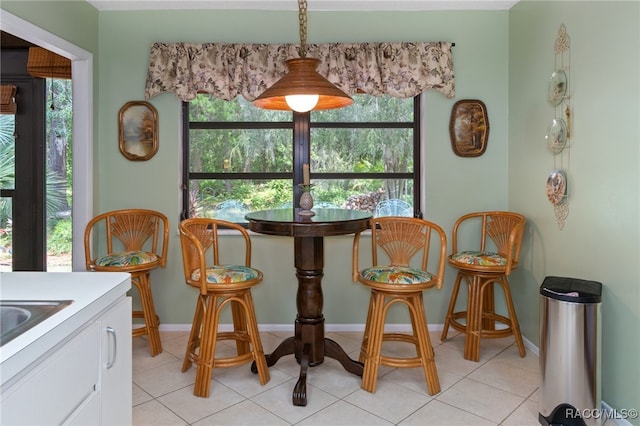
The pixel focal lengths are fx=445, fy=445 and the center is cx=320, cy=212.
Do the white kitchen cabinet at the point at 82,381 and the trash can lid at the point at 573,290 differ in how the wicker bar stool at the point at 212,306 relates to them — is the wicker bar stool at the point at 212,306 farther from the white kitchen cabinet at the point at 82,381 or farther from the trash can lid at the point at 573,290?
the trash can lid at the point at 573,290

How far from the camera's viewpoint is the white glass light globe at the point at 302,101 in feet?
7.87

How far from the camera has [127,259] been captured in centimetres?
296

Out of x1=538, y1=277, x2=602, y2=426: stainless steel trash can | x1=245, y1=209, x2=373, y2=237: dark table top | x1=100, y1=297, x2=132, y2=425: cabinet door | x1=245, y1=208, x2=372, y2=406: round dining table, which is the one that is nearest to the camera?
x1=100, y1=297, x2=132, y2=425: cabinet door

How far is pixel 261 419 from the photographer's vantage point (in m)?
2.19

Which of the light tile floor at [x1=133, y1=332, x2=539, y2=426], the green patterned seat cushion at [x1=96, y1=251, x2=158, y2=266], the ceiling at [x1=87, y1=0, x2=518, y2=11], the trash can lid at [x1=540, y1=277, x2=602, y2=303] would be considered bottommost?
the light tile floor at [x1=133, y1=332, x2=539, y2=426]

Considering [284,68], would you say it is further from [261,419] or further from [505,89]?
[261,419]

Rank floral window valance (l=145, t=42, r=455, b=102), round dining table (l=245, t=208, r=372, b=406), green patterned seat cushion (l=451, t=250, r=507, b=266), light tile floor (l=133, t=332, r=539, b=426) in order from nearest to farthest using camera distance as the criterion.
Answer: light tile floor (l=133, t=332, r=539, b=426)
round dining table (l=245, t=208, r=372, b=406)
green patterned seat cushion (l=451, t=250, r=507, b=266)
floral window valance (l=145, t=42, r=455, b=102)

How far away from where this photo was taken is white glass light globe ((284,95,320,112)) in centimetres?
240

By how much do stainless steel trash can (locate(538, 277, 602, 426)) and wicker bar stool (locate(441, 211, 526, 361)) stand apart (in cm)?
75

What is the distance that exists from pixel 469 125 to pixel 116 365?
299 centimetres

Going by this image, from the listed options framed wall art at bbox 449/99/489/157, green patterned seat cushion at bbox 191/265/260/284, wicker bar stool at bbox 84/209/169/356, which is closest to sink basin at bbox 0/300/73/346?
green patterned seat cushion at bbox 191/265/260/284

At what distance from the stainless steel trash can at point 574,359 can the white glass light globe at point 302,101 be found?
1556mm

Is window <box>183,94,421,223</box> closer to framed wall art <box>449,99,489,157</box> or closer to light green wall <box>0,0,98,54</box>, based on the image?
framed wall art <box>449,99,489,157</box>

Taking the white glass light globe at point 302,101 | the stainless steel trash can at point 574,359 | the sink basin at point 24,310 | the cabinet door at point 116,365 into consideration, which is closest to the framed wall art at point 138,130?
the white glass light globe at point 302,101
